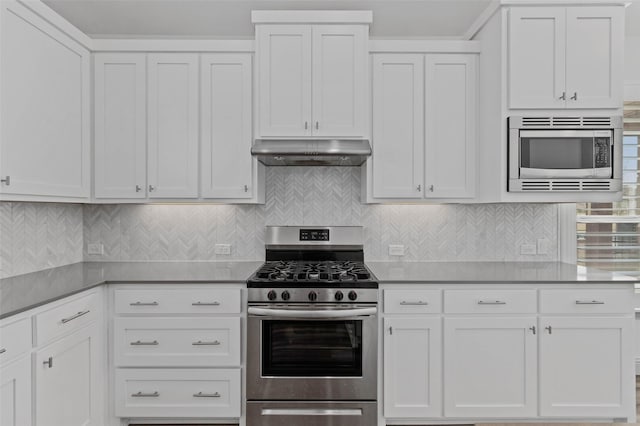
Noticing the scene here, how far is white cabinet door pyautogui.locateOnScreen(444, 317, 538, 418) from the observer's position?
101 inches

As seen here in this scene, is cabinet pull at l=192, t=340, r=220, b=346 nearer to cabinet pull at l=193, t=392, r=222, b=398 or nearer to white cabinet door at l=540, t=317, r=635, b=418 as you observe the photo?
cabinet pull at l=193, t=392, r=222, b=398

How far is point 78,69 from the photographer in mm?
2785

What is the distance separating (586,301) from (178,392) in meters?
2.50

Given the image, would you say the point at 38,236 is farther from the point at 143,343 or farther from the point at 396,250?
the point at 396,250

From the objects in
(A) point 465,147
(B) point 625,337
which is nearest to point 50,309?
(A) point 465,147

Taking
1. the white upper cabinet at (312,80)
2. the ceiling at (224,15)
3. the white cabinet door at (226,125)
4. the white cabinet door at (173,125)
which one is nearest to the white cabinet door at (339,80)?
the white upper cabinet at (312,80)

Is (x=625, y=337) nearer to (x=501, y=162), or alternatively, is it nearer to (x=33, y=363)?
(x=501, y=162)

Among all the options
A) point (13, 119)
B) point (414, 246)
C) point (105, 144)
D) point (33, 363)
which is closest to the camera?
point (33, 363)

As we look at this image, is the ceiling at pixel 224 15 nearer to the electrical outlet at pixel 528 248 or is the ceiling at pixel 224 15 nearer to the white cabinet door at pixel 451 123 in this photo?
the white cabinet door at pixel 451 123

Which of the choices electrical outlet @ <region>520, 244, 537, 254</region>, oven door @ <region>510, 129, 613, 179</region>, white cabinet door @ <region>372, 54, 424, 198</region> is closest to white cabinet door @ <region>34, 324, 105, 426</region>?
white cabinet door @ <region>372, 54, 424, 198</region>

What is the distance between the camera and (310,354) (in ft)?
8.50

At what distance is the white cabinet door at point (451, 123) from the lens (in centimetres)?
298

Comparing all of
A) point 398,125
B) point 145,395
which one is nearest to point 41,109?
point 145,395

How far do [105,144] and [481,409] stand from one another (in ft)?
9.76
